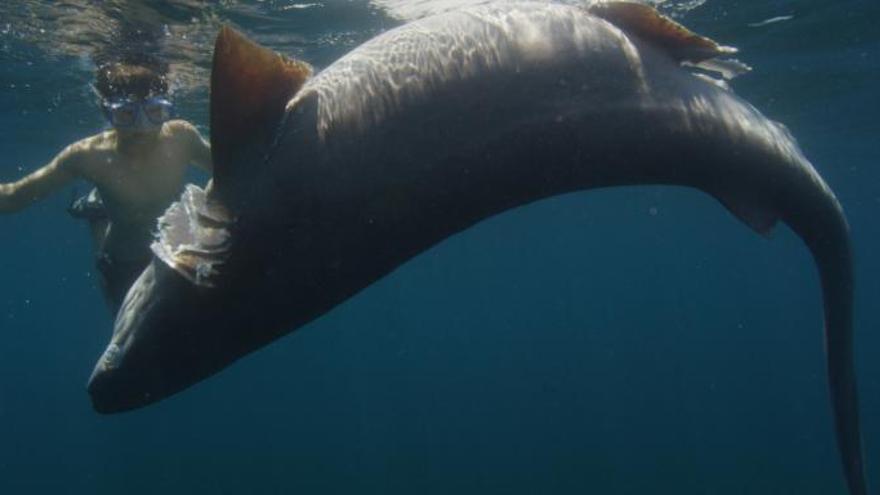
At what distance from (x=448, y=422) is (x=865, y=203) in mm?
37333

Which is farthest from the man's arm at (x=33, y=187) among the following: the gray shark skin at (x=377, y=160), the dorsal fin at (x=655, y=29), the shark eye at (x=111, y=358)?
the dorsal fin at (x=655, y=29)

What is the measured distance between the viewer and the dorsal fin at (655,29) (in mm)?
4238

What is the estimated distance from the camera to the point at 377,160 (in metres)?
3.33

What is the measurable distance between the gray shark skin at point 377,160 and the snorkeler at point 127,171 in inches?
180

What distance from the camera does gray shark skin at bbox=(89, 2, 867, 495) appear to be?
3346 millimetres

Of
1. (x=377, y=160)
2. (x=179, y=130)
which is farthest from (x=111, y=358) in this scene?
(x=179, y=130)

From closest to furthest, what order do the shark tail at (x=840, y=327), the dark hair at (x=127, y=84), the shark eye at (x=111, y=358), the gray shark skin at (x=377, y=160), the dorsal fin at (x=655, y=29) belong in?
the gray shark skin at (x=377, y=160), the shark eye at (x=111, y=358), the dorsal fin at (x=655, y=29), the shark tail at (x=840, y=327), the dark hair at (x=127, y=84)

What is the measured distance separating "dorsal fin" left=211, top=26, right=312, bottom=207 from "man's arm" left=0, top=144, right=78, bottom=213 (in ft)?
15.0

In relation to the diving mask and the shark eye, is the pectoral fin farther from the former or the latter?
the diving mask

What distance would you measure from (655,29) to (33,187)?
246 inches

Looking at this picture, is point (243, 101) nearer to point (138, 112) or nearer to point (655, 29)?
point (655, 29)

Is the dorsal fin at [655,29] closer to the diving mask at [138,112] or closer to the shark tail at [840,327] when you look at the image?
the shark tail at [840,327]

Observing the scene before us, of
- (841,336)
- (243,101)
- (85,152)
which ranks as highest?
(243,101)

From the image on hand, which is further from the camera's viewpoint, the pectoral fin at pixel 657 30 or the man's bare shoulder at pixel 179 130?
the man's bare shoulder at pixel 179 130
